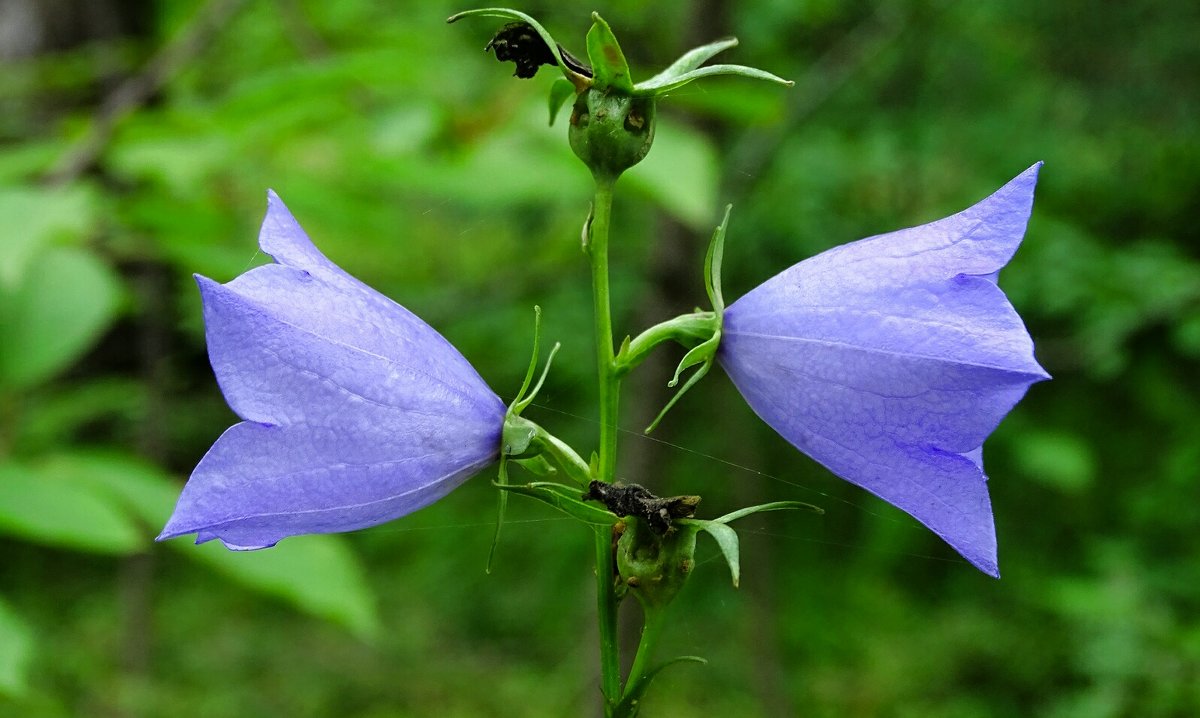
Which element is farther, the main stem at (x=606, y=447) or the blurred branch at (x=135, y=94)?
the blurred branch at (x=135, y=94)

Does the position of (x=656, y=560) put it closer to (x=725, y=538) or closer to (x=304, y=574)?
(x=725, y=538)

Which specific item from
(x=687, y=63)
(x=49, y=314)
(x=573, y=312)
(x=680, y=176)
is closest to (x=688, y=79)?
(x=687, y=63)

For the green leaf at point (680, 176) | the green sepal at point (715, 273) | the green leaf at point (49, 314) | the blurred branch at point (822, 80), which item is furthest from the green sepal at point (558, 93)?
the blurred branch at point (822, 80)

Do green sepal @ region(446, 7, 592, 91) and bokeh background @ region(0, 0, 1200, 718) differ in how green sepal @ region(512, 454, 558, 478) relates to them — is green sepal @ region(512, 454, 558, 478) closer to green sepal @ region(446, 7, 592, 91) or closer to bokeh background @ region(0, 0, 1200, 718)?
green sepal @ region(446, 7, 592, 91)

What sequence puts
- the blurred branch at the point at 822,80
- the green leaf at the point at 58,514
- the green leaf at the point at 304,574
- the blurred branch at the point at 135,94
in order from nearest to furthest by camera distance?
the green leaf at the point at 58,514, the green leaf at the point at 304,574, the blurred branch at the point at 135,94, the blurred branch at the point at 822,80

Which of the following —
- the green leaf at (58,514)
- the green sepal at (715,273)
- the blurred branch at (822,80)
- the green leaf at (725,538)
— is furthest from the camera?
the blurred branch at (822,80)

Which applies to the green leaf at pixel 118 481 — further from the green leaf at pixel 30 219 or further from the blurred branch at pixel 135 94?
the blurred branch at pixel 135 94

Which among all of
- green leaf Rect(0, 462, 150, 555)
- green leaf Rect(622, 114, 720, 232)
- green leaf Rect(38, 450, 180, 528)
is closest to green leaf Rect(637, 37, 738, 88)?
green leaf Rect(622, 114, 720, 232)

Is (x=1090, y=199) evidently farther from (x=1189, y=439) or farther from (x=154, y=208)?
(x=154, y=208)
